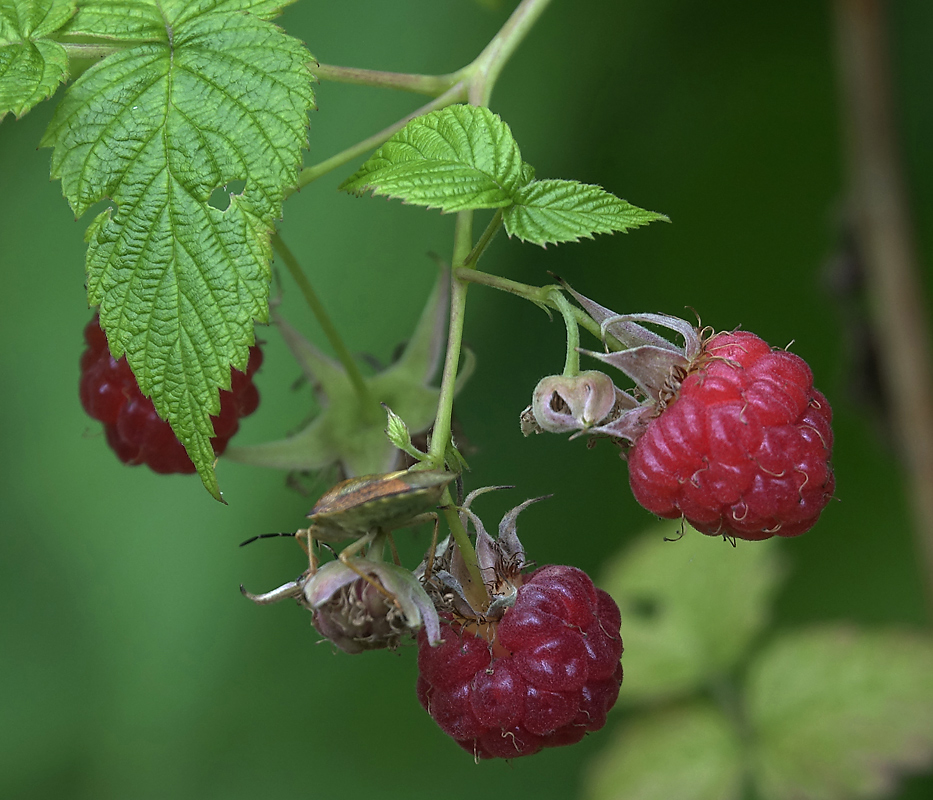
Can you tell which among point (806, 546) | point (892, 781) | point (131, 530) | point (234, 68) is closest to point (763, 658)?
point (892, 781)

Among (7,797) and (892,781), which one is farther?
(7,797)

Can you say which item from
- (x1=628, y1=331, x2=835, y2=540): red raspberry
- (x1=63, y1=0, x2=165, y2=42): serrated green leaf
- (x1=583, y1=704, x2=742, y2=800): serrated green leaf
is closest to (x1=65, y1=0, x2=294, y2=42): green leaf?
(x1=63, y1=0, x2=165, y2=42): serrated green leaf

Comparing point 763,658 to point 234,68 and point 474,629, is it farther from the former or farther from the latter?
point 234,68

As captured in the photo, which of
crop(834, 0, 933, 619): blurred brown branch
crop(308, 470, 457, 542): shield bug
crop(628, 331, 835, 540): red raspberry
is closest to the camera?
crop(308, 470, 457, 542): shield bug

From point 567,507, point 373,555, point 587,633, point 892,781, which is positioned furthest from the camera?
point 567,507

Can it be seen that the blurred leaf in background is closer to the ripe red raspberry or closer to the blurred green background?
the blurred green background

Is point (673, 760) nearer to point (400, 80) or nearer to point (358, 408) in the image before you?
point (358, 408)

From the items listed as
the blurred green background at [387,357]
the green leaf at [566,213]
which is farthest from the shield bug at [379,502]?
the blurred green background at [387,357]
